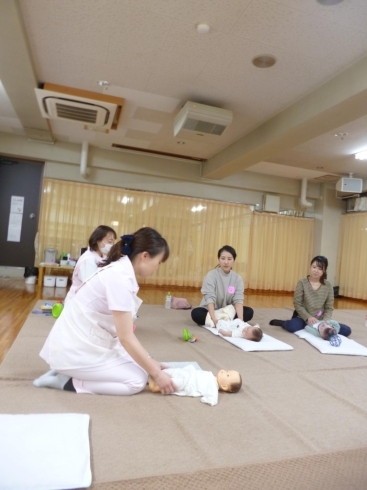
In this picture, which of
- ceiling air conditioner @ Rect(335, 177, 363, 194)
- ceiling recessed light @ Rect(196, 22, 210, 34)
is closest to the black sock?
ceiling recessed light @ Rect(196, 22, 210, 34)

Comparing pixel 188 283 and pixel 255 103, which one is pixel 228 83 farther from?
pixel 188 283

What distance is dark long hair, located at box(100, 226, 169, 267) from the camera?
1527mm

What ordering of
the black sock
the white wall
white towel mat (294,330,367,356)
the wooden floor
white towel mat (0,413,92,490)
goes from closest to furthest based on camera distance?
white towel mat (0,413,92,490) → the black sock → white towel mat (294,330,367,356) → the wooden floor → the white wall

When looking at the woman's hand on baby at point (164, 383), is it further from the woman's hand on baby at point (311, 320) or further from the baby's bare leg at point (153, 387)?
the woman's hand on baby at point (311, 320)

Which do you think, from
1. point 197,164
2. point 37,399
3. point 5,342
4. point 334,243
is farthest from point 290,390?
point 334,243

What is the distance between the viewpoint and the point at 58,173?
5.88m

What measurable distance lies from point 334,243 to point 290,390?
6.08m

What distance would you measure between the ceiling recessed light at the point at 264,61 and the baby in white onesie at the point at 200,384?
2457 mm

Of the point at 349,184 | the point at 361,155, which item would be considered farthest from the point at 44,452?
the point at 349,184

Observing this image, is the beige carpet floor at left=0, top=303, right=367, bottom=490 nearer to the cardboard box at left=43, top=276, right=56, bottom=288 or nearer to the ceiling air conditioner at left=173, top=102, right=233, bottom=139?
the ceiling air conditioner at left=173, top=102, right=233, bottom=139

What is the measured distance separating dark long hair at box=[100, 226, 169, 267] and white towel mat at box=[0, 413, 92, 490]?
66cm

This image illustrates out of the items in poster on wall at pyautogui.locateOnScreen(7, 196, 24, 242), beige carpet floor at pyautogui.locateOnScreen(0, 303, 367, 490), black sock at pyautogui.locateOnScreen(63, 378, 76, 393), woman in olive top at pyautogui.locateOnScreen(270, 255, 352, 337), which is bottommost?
beige carpet floor at pyautogui.locateOnScreen(0, 303, 367, 490)

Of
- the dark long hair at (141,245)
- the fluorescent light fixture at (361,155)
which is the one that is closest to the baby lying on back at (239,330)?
the dark long hair at (141,245)

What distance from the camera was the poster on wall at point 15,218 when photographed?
19.2ft
